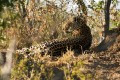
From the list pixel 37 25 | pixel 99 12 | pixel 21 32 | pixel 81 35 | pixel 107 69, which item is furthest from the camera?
pixel 99 12

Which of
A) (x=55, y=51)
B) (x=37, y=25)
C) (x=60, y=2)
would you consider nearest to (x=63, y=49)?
(x=55, y=51)

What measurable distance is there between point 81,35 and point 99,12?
3.44 m

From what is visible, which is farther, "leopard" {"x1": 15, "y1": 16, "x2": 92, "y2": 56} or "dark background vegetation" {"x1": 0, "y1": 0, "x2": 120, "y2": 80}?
"leopard" {"x1": 15, "y1": 16, "x2": 92, "y2": 56}

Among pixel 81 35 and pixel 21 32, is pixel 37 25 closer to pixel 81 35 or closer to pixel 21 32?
pixel 21 32

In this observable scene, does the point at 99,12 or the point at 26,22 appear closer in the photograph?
the point at 26,22

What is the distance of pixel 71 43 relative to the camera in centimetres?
802

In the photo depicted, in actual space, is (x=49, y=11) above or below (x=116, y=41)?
above

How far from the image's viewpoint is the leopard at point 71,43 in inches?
310

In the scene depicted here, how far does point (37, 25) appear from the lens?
10438mm

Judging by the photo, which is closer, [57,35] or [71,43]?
[71,43]

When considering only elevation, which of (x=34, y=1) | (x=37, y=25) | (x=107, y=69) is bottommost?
(x=107, y=69)

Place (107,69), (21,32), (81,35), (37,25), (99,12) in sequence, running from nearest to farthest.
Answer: (107,69) < (81,35) < (21,32) < (37,25) < (99,12)

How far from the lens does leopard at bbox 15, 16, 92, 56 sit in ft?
25.8

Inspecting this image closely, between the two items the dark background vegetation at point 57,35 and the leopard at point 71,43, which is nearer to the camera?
the dark background vegetation at point 57,35
